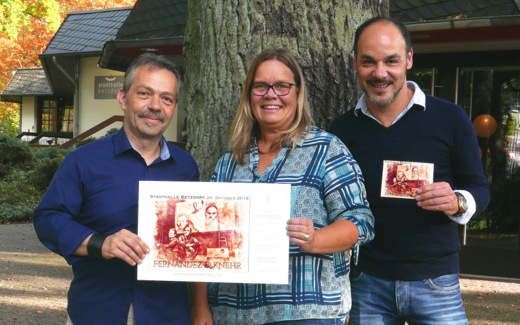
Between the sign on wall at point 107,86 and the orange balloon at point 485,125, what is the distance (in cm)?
1368

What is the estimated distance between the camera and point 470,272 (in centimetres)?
812

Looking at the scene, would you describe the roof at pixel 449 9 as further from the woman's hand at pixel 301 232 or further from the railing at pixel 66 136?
the railing at pixel 66 136

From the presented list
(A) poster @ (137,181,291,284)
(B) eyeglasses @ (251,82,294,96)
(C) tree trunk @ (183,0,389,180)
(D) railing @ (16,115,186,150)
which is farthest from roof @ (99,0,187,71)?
(A) poster @ (137,181,291,284)

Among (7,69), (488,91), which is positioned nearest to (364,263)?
(488,91)

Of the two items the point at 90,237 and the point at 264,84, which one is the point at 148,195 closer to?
the point at 90,237

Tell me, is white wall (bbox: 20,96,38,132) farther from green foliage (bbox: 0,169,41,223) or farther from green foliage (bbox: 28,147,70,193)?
green foliage (bbox: 28,147,70,193)

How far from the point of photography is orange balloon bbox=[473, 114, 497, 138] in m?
8.96

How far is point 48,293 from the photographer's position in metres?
6.56

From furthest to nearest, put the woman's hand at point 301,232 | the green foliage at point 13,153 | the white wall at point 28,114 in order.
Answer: the white wall at point 28,114, the green foliage at point 13,153, the woman's hand at point 301,232

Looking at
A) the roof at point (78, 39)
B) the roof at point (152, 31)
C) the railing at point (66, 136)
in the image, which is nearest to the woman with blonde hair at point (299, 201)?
the roof at point (152, 31)

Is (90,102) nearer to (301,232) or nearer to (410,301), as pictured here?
(410,301)

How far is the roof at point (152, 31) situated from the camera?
1048 centimetres

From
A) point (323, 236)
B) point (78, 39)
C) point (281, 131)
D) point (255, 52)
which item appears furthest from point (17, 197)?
point (323, 236)

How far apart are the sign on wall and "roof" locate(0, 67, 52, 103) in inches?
290
